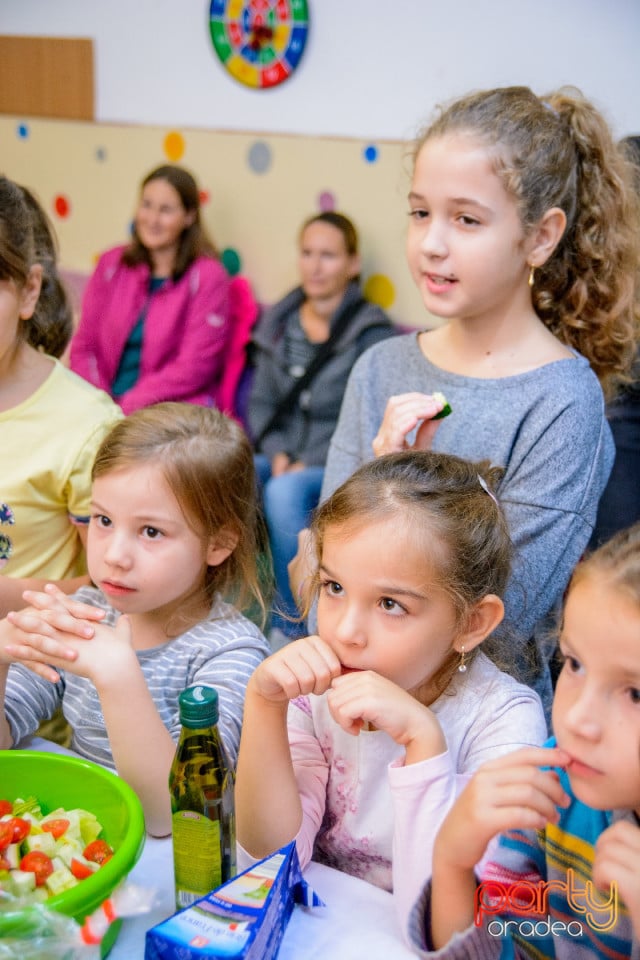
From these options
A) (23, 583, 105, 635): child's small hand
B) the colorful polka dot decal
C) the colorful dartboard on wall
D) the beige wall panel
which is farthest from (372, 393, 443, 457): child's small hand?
the beige wall panel

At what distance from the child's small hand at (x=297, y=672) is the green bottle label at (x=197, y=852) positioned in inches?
6.2

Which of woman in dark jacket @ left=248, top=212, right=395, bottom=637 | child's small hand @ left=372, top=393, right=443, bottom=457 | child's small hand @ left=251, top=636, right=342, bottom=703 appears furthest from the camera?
woman in dark jacket @ left=248, top=212, right=395, bottom=637

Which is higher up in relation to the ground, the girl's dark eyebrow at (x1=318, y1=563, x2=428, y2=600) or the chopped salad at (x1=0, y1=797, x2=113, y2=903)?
the girl's dark eyebrow at (x1=318, y1=563, x2=428, y2=600)

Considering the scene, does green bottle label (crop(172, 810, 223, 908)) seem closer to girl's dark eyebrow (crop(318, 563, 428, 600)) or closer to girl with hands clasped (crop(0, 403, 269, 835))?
girl with hands clasped (crop(0, 403, 269, 835))

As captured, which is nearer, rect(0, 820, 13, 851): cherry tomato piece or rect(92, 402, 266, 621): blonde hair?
rect(0, 820, 13, 851): cherry tomato piece

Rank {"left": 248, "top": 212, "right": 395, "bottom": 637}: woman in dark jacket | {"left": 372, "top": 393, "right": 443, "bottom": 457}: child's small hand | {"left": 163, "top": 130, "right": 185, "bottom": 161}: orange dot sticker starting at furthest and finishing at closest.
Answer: {"left": 163, "top": 130, "right": 185, "bottom": 161}: orange dot sticker < {"left": 248, "top": 212, "right": 395, "bottom": 637}: woman in dark jacket < {"left": 372, "top": 393, "right": 443, "bottom": 457}: child's small hand

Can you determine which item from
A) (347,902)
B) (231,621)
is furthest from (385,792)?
(231,621)

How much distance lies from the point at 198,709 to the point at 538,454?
820 millimetres

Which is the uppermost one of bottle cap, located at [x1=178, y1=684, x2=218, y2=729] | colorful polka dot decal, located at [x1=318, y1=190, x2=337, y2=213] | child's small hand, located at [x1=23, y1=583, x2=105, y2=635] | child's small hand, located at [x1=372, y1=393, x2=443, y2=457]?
colorful polka dot decal, located at [x1=318, y1=190, x2=337, y2=213]

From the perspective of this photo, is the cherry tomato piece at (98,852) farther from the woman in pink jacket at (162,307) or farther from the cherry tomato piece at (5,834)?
the woman in pink jacket at (162,307)

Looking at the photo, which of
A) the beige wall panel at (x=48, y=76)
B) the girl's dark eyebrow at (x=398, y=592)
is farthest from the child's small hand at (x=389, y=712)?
the beige wall panel at (x=48, y=76)

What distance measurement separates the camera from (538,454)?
1.49m

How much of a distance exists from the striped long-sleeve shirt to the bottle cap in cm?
35

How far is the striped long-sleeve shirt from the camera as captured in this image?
1227mm
